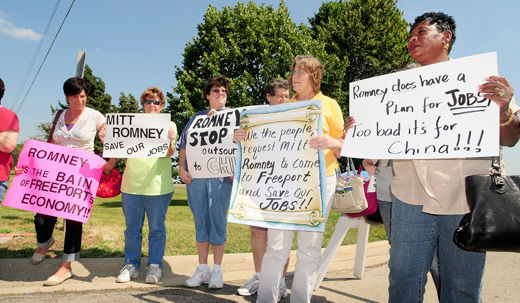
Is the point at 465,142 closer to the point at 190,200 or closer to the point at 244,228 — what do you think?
the point at 190,200

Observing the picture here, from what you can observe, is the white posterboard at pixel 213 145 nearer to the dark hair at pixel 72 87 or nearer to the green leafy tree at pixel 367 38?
the dark hair at pixel 72 87

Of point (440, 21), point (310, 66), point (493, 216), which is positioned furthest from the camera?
point (310, 66)

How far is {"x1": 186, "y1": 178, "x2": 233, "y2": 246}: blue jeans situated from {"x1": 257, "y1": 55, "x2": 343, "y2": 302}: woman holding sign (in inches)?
48.5

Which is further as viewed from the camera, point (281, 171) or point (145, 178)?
point (145, 178)

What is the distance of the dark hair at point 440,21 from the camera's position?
8.25 ft

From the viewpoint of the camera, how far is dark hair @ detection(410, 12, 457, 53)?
251 cm

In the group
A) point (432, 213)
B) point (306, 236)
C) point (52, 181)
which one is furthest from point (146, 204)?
point (432, 213)

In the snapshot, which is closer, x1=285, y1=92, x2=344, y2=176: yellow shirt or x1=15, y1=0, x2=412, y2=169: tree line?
x1=285, y1=92, x2=344, y2=176: yellow shirt

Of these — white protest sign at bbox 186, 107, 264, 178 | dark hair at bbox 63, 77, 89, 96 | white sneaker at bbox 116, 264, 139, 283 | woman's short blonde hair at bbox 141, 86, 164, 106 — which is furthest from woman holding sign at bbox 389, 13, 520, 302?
dark hair at bbox 63, 77, 89, 96

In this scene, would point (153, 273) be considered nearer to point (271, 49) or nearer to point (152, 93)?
point (152, 93)

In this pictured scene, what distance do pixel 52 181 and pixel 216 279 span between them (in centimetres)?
224

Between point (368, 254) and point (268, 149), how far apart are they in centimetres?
373

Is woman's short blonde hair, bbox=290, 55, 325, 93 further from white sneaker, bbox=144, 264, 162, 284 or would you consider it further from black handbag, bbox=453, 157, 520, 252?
white sneaker, bbox=144, 264, 162, 284

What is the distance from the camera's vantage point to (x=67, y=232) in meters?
4.45
